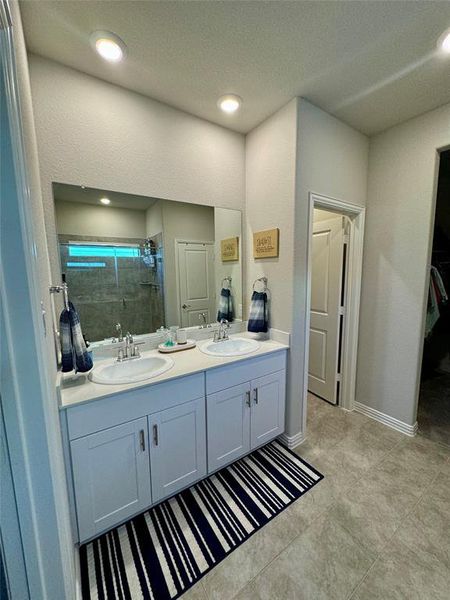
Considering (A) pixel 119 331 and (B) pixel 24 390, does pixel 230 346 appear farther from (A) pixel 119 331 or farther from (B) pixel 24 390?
(B) pixel 24 390

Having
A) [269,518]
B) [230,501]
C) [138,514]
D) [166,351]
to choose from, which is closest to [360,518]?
[269,518]

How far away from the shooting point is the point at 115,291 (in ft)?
5.80

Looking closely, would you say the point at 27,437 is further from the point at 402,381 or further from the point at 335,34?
the point at 402,381

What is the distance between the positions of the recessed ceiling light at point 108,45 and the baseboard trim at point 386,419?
342cm

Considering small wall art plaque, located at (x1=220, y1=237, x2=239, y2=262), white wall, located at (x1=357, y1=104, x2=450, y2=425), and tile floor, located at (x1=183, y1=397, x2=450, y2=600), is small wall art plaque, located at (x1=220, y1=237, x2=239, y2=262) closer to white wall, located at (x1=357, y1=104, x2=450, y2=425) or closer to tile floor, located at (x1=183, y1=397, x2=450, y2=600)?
white wall, located at (x1=357, y1=104, x2=450, y2=425)

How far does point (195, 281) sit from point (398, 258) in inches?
71.8

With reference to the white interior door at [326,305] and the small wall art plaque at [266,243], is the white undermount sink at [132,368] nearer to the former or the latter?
the small wall art plaque at [266,243]

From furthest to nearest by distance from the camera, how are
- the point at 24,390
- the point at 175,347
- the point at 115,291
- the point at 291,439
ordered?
1. the point at 291,439
2. the point at 175,347
3. the point at 115,291
4. the point at 24,390

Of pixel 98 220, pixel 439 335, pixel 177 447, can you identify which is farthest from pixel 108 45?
pixel 439 335

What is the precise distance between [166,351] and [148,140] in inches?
61.7

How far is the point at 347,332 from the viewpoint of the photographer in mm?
2473

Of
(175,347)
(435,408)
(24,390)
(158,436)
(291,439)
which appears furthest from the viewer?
→ (435,408)

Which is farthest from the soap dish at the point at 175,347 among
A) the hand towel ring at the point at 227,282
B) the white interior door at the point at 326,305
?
the white interior door at the point at 326,305

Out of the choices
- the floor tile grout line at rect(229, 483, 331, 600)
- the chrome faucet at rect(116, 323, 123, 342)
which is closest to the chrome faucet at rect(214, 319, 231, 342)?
the chrome faucet at rect(116, 323, 123, 342)
